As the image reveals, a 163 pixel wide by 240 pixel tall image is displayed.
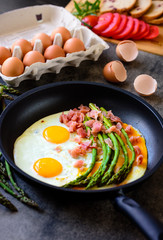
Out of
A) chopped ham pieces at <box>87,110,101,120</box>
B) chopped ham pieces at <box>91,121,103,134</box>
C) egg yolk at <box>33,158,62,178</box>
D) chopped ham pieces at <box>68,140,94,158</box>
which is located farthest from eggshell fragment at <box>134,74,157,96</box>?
egg yolk at <box>33,158,62,178</box>

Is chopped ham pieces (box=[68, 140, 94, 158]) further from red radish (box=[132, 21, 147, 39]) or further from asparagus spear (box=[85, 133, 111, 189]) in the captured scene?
red radish (box=[132, 21, 147, 39])

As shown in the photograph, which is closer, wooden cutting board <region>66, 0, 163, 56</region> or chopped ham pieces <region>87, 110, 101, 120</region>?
chopped ham pieces <region>87, 110, 101, 120</region>

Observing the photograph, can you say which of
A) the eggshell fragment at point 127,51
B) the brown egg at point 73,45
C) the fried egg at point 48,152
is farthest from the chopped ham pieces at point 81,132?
the eggshell fragment at point 127,51

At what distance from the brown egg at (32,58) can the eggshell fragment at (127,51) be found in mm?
925

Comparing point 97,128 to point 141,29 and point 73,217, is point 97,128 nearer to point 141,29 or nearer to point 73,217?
point 73,217

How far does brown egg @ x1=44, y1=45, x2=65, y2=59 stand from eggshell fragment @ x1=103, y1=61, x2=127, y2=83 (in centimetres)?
50

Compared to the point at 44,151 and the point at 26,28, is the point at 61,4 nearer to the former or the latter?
the point at 26,28

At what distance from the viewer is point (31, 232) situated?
1.88m

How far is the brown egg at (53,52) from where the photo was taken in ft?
9.91

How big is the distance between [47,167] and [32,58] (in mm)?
1265

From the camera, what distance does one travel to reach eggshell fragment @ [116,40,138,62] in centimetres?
336

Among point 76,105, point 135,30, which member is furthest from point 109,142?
point 135,30

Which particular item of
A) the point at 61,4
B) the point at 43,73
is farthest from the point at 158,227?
the point at 61,4

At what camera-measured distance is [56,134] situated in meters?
2.40
